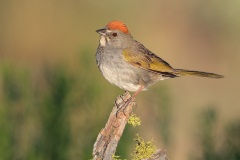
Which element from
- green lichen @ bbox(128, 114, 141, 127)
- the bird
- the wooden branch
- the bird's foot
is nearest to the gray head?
the bird

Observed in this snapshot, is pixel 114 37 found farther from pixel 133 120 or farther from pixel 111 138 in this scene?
pixel 111 138

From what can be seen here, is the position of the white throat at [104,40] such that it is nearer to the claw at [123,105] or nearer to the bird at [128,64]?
the bird at [128,64]

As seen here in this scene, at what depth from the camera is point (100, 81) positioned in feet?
32.2

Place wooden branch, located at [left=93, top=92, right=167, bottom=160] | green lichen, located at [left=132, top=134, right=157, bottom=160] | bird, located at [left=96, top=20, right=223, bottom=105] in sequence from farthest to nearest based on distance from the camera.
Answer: bird, located at [left=96, top=20, right=223, bottom=105]
green lichen, located at [left=132, top=134, right=157, bottom=160]
wooden branch, located at [left=93, top=92, right=167, bottom=160]

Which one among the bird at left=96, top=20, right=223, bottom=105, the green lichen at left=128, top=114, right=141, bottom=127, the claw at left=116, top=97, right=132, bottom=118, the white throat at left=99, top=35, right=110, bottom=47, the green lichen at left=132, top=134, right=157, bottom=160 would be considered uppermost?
the white throat at left=99, top=35, right=110, bottom=47

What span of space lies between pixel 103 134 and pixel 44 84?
2568 mm

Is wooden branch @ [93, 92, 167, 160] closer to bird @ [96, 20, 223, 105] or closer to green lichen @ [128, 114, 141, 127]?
green lichen @ [128, 114, 141, 127]

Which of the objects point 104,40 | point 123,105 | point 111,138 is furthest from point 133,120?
point 104,40

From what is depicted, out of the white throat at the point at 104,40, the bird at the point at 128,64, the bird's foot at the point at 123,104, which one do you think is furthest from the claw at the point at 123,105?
the white throat at the point at 104,40

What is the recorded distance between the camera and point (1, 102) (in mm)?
9297

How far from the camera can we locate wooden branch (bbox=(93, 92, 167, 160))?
23.9ft

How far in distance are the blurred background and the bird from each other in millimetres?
470

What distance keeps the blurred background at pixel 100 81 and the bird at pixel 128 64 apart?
470 mm

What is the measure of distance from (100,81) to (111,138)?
2512 millimetres
